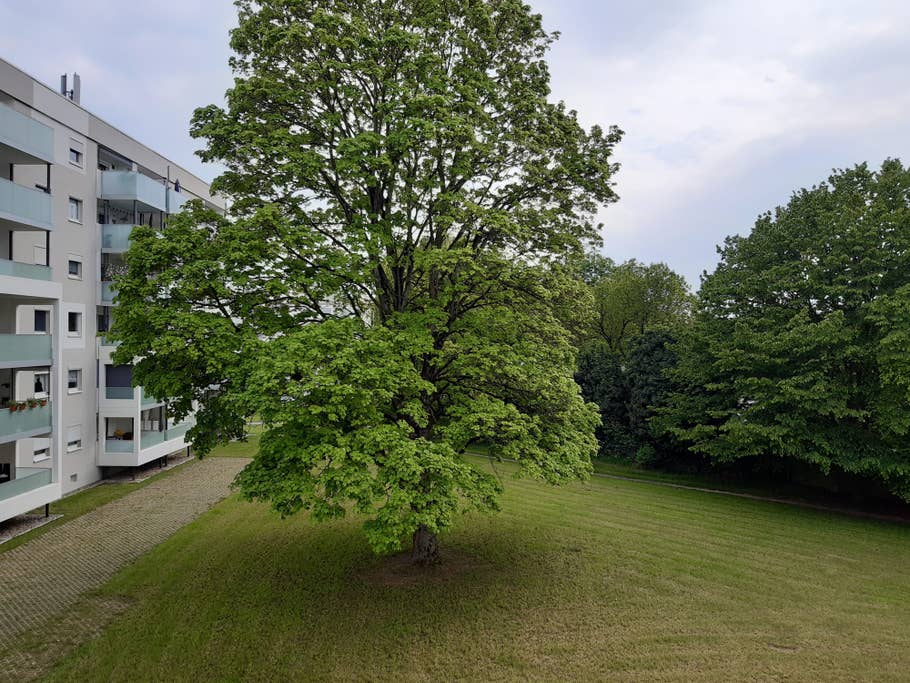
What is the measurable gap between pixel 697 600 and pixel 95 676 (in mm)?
13424

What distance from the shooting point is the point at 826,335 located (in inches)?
878

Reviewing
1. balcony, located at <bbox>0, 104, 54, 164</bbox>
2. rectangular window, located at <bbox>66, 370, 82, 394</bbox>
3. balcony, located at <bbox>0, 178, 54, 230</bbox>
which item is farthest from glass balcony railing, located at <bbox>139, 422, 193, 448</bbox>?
balcony, located at <bbox>0, 104, 54, 164</bbox>

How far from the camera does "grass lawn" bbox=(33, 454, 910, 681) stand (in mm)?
11281

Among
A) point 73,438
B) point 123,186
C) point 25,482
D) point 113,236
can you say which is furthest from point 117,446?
point 123,186

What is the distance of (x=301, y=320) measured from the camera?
1466 cm

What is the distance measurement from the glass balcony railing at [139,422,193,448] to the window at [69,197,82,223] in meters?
9.93

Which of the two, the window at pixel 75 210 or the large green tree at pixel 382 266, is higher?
the window at pixel 75 210

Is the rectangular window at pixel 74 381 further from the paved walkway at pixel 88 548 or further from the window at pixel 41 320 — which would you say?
the paved walkway at pixel 88 548

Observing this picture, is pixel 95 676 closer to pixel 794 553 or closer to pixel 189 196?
pixel 794 553

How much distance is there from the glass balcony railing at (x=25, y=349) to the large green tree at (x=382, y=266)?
7432mm

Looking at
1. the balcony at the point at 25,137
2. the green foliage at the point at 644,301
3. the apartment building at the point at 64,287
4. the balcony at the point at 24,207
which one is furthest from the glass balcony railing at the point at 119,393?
the green foliage at the point at 644,301

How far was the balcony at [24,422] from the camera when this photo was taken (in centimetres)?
1741

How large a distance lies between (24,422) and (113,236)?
10.9 m

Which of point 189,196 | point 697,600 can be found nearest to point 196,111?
point 697,600
